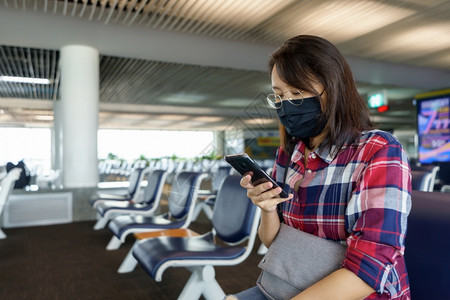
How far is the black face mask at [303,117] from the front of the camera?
0.98 metres

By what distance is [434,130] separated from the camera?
9.85 m

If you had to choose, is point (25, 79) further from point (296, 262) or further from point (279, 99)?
point (296, 262)

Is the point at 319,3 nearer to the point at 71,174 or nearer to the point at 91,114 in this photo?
the point at 91,114

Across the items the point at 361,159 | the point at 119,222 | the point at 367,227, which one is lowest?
the point at 119,222

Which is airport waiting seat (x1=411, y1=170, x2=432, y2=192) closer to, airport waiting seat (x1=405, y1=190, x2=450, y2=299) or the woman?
airport waiting seat (x1=405, y1=190, x2=450, y2=299)

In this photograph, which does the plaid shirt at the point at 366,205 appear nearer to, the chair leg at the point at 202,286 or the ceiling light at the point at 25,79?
the chair leg at the point at 202,286

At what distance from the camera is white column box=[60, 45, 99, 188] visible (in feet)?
19.2

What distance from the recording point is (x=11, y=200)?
206 inches

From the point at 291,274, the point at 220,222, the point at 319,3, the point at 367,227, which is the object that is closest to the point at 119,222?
the point at 220,222

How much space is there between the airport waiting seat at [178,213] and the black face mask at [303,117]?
1.78m

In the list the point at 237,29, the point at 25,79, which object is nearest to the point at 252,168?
the point at 237,29

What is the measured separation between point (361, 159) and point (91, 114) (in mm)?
5637

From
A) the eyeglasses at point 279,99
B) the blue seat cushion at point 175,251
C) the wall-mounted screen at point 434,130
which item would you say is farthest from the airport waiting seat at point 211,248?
the wall-mounted screen at point 434,130

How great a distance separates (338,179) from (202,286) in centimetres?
139
